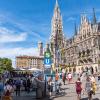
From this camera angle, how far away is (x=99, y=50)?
87.9 meters

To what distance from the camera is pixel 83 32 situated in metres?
99.4

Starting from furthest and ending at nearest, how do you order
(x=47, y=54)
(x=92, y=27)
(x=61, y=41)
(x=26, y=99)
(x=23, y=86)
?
(x=61, y=41), (x=92, y=27), (x=23, y=86), (x=26, y=99), (x=47, y=54)

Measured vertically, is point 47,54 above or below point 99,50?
below

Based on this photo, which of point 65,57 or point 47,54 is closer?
point 47,54

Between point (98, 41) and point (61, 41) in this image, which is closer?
point (98, 41)

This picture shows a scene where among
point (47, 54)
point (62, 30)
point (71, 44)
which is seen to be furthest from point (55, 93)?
point (62, 30)

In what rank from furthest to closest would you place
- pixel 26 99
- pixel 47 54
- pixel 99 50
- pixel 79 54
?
pixel 79 54 → pixel 99 50 → pixel 26 99 → pixel 47 54

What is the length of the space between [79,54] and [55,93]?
7609 cm

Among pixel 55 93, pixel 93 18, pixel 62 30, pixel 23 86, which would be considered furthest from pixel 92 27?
pixel 55 93

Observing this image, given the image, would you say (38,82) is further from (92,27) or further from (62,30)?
(62,30)

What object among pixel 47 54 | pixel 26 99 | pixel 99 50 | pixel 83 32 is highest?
pixel 83 32

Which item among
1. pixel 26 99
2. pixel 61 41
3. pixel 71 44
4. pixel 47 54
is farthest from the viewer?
pixel 61 41

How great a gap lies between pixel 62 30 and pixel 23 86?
110 metres

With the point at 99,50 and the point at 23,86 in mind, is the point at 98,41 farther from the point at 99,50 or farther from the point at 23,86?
the point at 23,86
